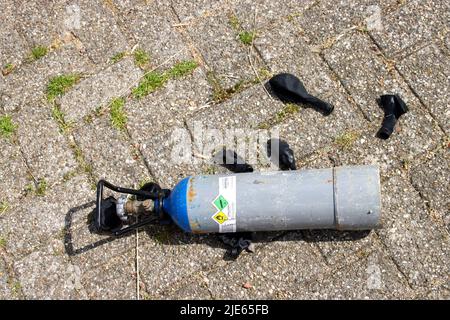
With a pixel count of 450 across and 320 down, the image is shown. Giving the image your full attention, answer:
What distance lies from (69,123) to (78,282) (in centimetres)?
105

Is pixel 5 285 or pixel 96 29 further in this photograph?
pixel 96 29

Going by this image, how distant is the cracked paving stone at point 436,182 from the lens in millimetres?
3777

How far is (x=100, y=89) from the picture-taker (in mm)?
4172

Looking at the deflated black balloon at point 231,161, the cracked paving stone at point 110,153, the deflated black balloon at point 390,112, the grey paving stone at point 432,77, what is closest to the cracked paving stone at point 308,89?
the deflated black balloon at point 390,112

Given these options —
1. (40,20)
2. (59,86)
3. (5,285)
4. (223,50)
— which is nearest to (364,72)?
(223,50)

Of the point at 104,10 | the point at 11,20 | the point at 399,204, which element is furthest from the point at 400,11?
the point at 11,20

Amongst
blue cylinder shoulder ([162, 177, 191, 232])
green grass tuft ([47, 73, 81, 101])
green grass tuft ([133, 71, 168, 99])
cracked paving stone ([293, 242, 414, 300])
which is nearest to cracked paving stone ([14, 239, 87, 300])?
blue cylinder shoulder ([162, 177, 191, 232])

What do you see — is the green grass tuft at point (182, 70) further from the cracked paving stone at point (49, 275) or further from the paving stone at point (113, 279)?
the cracked paving stone at point (49, 275)

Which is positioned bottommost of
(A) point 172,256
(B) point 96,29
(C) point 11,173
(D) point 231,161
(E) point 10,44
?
(A) point 172,256

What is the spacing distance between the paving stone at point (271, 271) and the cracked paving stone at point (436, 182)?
0.76 meters

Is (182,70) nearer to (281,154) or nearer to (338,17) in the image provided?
(281,154)

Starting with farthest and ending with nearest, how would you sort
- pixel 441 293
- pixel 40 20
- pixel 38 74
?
pixel 40 20 < pixel 38 74 < pixel 441 293

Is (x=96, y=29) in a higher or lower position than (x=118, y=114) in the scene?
higher

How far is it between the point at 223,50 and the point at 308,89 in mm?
642
